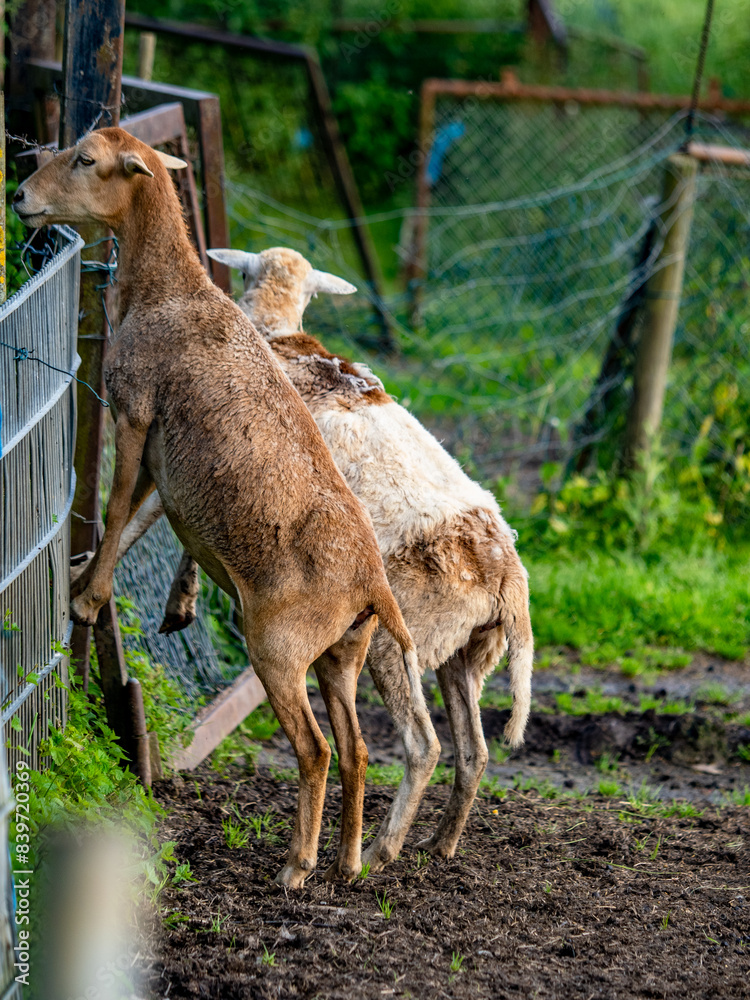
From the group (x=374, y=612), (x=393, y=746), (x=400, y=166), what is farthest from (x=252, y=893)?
A: (x=400, y=166)

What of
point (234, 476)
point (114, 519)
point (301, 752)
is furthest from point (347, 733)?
point (114, 519)

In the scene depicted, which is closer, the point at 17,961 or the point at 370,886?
the point at 17,961

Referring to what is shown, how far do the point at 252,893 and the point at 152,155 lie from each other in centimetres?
255

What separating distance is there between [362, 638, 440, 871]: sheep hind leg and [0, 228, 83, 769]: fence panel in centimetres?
111

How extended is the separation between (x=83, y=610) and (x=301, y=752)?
888 mm

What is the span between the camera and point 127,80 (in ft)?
17.1

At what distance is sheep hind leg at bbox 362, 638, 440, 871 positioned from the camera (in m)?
3.82

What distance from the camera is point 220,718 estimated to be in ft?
15.6

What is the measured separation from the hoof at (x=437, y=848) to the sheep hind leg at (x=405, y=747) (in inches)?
6.5

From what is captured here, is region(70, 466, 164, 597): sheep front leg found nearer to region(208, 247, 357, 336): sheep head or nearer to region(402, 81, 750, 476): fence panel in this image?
region(208, 247, 357, 336): sheep head

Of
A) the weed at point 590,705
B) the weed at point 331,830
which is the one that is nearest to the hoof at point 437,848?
the weed at point 331,830

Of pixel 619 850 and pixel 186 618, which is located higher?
pixel 186 618

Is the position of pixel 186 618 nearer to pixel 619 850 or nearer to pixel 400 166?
pixel 619 850

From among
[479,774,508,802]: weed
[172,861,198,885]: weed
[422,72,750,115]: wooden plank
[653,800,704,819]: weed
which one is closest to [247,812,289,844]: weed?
[172,861,198,885]: weed
